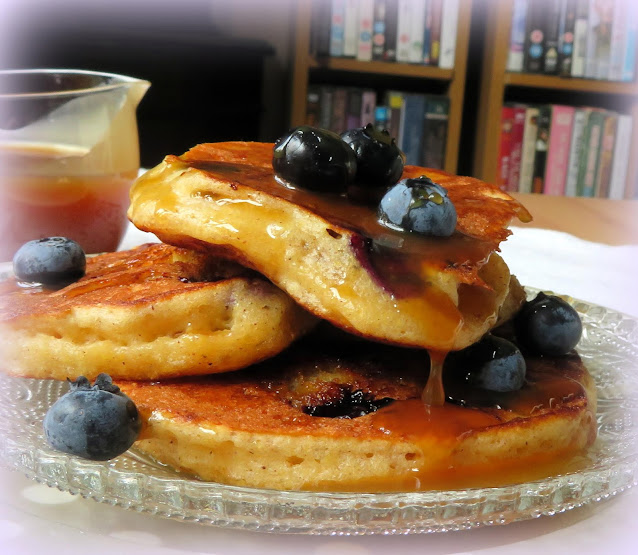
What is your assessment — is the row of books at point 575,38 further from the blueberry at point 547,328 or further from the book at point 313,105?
the blueberry at point 547,328

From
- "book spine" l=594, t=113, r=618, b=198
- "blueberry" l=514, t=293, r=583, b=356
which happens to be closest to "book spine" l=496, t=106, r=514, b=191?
"book spine" l=594, t=113, r=618, b=198

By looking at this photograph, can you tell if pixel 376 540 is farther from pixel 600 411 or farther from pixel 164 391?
pixel 600 411

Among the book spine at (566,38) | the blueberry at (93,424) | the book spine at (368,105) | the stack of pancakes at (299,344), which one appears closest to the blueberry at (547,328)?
the stack of pancakes at (299,344)

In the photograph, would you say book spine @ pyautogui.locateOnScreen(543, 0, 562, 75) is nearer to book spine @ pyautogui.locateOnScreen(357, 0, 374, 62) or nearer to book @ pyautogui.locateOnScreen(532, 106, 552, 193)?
book @ pyautogui.locateOnScreen(532, 106, 552, 193)

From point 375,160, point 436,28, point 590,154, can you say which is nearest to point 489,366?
point 375,160

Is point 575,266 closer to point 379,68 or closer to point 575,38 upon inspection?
point 379,68
